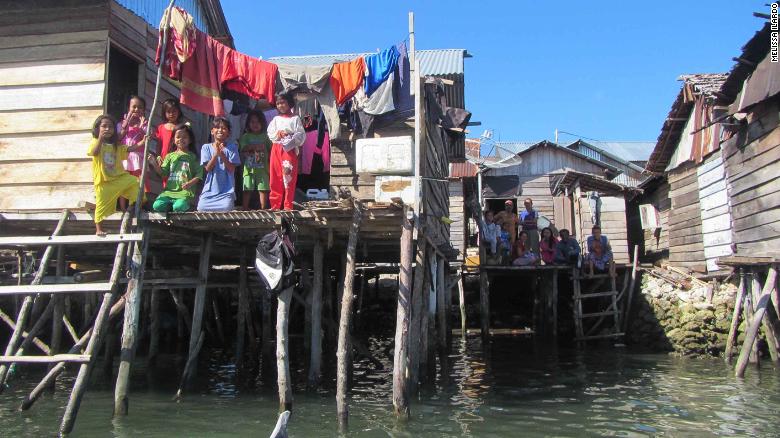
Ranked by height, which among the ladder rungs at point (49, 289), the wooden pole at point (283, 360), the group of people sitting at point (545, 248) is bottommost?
the wooden pole at point (283, 360)

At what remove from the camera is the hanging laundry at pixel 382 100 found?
9.09 m

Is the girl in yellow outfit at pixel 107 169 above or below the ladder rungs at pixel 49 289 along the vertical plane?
above

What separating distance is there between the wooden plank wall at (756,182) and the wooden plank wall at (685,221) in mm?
2282

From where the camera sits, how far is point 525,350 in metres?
15.5

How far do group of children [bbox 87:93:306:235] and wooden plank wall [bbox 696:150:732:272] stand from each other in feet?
32.3

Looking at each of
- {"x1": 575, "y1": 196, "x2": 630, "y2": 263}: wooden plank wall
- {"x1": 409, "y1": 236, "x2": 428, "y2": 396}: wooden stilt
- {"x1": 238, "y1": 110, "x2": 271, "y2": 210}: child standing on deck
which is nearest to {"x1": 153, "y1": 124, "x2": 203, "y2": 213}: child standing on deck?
{"x1": 238, "y1": 110, "x2": 271, "y2": 210}: child standing on deck

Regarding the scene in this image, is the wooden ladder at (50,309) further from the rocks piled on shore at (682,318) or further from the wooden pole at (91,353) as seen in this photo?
the rocks piled on shore at (682,318)

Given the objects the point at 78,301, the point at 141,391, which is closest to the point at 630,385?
the point at 141,391

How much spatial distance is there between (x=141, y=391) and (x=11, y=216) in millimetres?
3307

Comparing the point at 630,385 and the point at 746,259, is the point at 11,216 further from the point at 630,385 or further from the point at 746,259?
the point at 746,259

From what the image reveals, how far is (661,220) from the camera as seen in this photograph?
18.4 meters

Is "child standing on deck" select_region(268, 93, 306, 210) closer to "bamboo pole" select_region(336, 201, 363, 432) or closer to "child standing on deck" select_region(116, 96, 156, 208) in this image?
"bamboo pole" select_region(336, 201, 363, 432)

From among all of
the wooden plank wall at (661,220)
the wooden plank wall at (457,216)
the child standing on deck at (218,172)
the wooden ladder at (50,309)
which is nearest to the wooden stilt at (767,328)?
the wooden plank wall at (661,220)

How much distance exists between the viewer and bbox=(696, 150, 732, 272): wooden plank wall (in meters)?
13.7
